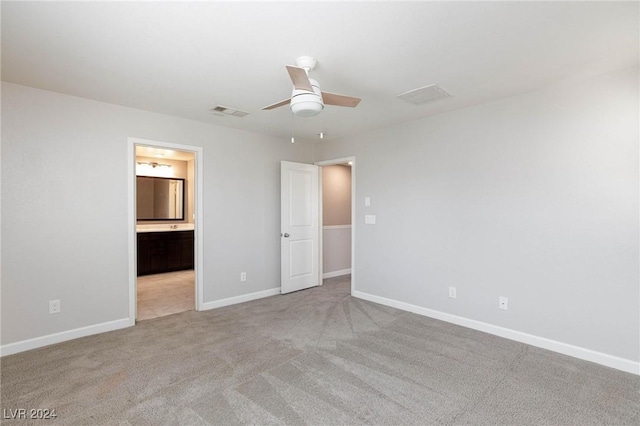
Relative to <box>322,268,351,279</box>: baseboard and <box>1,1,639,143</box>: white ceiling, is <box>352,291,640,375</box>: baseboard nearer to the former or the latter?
<box>322,268,351,279</box>: baseboard

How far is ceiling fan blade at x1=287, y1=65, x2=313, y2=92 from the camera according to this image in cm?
206

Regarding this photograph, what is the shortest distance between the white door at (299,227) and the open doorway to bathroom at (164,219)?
1.87 metres

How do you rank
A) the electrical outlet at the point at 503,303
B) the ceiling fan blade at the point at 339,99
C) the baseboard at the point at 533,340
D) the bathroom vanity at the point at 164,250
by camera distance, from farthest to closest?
the bathroom vanity at the point at 164,250, the electrical outlet at the point at 503,303, the baseboard at the point at 533,340, the ceiling fan blade at the point at 339,99

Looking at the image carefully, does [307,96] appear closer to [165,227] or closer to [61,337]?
[61,337]

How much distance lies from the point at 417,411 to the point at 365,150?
11.3ft

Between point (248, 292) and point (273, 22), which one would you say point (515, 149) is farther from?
point (248, 292)

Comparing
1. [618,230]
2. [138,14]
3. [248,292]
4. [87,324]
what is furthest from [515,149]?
[87,324]

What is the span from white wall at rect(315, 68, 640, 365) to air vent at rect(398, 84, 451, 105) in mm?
569

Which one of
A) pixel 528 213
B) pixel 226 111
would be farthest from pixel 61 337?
pixel 528 213

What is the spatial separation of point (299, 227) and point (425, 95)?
9.27 ft

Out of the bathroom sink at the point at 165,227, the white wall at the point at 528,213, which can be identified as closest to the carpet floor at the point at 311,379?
the white wall at the point at 528,213

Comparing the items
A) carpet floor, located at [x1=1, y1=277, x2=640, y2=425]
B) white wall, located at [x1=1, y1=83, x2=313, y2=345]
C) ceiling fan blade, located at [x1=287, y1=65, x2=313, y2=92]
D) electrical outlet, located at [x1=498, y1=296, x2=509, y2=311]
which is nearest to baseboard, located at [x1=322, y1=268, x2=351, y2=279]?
white wall, located at [x1=1, y1=83, x2=313, y2=345]

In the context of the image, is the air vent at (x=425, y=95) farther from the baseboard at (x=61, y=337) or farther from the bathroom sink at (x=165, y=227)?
the bathroom sink at (x=165, y=227)

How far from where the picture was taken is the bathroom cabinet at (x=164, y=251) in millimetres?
6289
